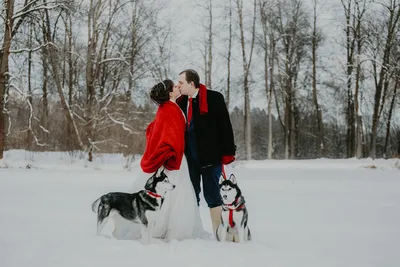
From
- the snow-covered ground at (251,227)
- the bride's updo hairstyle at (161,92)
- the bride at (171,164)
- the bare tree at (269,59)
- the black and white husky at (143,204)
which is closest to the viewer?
the snow-covered ground at (251,227)

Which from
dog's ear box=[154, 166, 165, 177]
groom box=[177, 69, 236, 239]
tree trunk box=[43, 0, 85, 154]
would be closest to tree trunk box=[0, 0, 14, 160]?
tree trunk box=[43, 0, 85, 154]

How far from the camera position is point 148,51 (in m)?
19.8

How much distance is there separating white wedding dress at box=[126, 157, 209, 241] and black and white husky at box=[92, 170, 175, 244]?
121mm

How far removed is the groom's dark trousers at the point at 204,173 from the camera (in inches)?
157

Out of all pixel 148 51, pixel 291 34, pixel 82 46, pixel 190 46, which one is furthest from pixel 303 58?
pixel 82 46

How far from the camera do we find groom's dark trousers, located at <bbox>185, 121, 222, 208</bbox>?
3.98m

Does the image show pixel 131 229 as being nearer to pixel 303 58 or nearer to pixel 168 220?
pixel 168 220

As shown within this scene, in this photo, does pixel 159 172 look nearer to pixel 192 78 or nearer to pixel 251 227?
pixel 192 78

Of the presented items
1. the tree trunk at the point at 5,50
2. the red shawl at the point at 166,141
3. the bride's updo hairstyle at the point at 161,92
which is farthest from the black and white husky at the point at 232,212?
the tree trunk at the point at 5,50

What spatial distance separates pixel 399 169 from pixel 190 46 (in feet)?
45.7

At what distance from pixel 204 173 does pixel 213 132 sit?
18.0 inches

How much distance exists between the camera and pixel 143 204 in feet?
11.9

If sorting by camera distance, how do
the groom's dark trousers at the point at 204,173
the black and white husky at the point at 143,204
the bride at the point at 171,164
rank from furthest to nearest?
the groom's dark trousers at the point at 204,173 < the bride at the point at 171,164 < the black and white husky at the point at 143,204

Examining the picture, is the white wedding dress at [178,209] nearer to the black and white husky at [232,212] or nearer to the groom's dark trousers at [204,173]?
the groom's dark trousers at [204,173]
